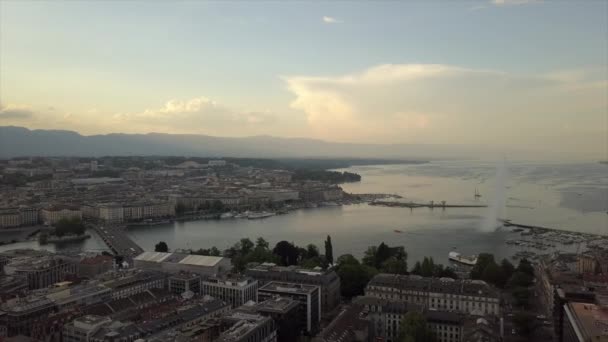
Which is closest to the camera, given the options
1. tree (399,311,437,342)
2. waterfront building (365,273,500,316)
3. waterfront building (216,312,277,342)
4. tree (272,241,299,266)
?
waterfront building (216,312,277,342)

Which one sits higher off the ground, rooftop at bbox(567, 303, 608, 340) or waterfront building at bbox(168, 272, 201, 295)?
rooftop at bbox(567, 303, 608, 340)

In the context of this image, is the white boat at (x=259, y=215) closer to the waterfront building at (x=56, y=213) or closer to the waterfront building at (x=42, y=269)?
the waterfront building at (x=56, y=213)

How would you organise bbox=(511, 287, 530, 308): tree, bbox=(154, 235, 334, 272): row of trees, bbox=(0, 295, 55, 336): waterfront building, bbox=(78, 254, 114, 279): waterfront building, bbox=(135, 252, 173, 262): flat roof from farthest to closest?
bbox=(154, 235, 334, 272): row of trees
bbox=(78, 254, 114, 279): waterfront building
bbox=(135, 252, 173, 262): flat roof
bbox=(511, 287, 530, 308): tree
bbox=(0, 295, 55, 336): waterfront building

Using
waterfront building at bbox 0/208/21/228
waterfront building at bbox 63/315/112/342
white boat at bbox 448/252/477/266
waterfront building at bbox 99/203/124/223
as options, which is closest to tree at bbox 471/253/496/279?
white boat at bbox 448/252/477/266

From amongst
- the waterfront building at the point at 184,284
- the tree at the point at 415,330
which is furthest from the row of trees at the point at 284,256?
the tree at the point at 415,330

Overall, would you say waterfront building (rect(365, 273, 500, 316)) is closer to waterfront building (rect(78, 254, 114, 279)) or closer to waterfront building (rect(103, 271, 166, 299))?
waterfront building (rect(103, 271, 166, 299))

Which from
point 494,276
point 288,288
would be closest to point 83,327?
point 288,288
